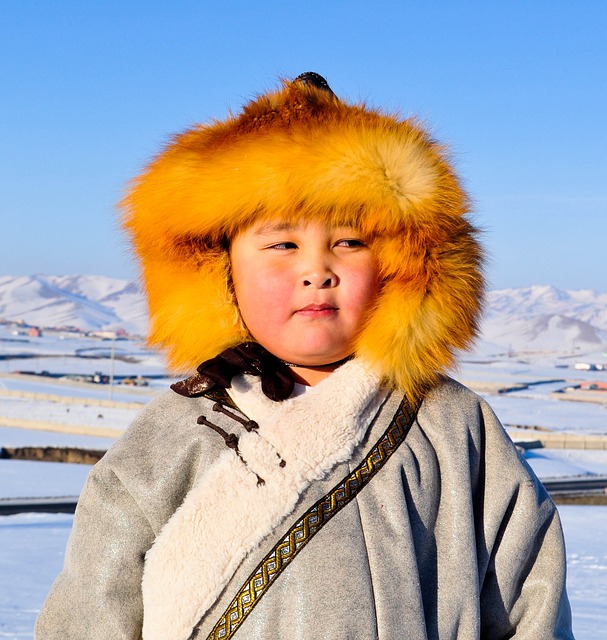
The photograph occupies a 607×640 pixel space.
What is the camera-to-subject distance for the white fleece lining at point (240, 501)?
135 cm

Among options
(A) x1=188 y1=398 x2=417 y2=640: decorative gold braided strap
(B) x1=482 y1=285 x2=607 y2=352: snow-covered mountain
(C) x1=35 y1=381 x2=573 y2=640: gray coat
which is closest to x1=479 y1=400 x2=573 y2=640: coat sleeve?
(C) x1=35 y1=381 x2=573 y2=640: gray coat

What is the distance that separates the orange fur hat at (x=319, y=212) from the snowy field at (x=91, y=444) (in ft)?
0.48

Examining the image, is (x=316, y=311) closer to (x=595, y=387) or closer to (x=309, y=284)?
(x=309, y=284)

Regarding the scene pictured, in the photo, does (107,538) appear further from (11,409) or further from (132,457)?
(11,409)

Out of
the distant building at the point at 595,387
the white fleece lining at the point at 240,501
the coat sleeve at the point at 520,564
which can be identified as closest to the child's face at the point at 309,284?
the white fleece lining at the point at 240,501

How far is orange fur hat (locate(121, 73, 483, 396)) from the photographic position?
1.45m

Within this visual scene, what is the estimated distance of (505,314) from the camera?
515 feet

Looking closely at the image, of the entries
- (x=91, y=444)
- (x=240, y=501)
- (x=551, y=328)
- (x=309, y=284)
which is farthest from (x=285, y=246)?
(x=551, y=328)

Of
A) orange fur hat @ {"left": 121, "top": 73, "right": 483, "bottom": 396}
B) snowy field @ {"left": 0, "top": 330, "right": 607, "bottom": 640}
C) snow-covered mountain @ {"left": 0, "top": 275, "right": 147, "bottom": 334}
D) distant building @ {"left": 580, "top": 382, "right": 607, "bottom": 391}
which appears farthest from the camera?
snow-covered mountain @ {"left": 0, "top": 275, "right": 147, "bottom": 334}

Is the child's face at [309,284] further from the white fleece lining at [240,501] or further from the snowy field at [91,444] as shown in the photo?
the snowy field at [91,444]

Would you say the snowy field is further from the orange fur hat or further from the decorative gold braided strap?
the decorative gold braided strap

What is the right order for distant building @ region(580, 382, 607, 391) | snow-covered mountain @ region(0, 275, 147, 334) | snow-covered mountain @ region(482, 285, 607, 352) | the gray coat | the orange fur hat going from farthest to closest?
1. snow-covered mountain @ region(0, 275, 147, 334)
2. snow-covered mountain @ region(482, 285, 607, 352)
3. distant building @ region(580, 382, 607, 391)
4. the orange fur hat
5. the gray coat

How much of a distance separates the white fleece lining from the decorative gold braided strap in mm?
29

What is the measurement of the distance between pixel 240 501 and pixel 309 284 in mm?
379
